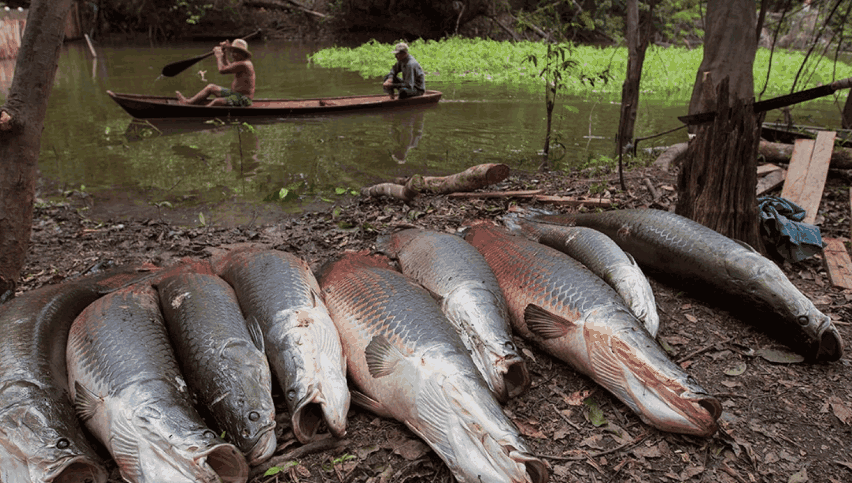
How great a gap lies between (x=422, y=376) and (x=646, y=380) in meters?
1.28

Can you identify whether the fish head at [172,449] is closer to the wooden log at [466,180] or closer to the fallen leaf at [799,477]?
the fallen leaf at [799,477]

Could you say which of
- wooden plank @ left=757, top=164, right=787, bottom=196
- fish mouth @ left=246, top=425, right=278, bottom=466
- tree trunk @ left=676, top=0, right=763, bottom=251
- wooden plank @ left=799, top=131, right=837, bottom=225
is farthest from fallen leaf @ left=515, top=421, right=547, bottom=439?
wooden plank @ left=757, top=164, right=787, bottom=196

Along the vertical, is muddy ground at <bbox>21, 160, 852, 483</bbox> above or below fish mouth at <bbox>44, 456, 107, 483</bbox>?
below

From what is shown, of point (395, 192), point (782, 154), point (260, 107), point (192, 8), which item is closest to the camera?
point (395, 192)

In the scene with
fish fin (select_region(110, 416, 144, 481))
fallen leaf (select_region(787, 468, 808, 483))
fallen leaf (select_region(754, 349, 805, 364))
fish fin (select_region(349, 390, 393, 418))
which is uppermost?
fish fin (select_region(110, 416, 144, 481))

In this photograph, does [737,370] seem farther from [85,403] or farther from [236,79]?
[236,79]

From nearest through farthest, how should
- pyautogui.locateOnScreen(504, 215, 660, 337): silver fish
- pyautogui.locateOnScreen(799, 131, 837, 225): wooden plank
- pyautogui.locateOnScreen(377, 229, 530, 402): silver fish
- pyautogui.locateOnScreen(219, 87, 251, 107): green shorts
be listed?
pyautogui.locateOnScreen(377, 229, 530, 402): silver fish, pyautogui.locateOnScreen(504, 215, 660, 337): silver fish, pyautogui.locateOnScreen(799, 131, 837, 225): wooden plank, pyautogui.locateOnScreen(219, 87, 251, 107): green shorts

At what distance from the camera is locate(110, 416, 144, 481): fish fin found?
248 centimetres

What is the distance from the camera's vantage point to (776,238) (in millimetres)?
4918

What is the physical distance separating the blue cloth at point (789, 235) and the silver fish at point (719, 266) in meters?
0.90

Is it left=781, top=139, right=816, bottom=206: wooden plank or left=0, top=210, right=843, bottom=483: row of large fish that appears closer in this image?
left=0, top=210, right=843, bottom=483: row of large fish

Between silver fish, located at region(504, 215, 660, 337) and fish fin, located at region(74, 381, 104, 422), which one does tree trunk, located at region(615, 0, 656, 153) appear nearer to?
silver fish, located at region(504, 215, 660, 337)

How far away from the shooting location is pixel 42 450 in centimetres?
239

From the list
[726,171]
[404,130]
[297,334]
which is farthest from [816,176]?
[404,130]
